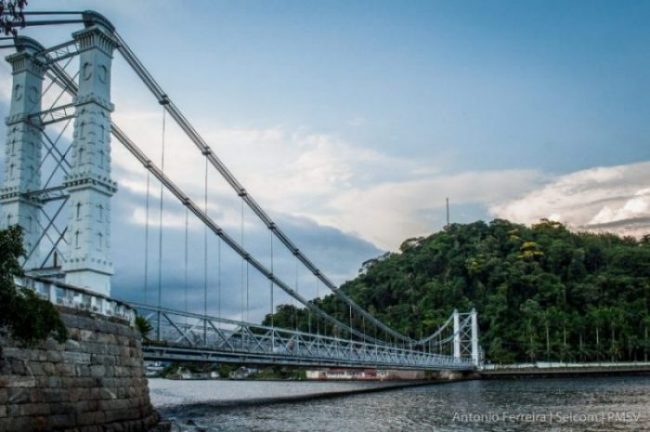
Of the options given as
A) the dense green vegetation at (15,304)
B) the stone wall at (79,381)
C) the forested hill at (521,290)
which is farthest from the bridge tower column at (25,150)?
the forested hill at (521,290)

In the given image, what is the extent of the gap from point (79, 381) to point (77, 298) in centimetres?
216

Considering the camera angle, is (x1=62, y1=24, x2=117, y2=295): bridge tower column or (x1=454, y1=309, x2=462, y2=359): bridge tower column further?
(x1=454, y1=309, x2=462, y2=359): bridge tower column

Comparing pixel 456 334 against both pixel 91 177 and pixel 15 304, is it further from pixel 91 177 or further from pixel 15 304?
pixel 15 304

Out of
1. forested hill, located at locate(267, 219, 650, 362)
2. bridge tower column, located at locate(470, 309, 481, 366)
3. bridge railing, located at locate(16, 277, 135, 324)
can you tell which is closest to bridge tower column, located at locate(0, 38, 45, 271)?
bridge railing, located at locate(16, 277, 135, 324)

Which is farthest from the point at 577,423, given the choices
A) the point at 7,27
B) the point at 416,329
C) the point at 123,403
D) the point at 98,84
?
the point at 416,329

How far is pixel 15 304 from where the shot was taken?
10250 millimetres

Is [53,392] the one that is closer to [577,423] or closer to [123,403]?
[123,403]

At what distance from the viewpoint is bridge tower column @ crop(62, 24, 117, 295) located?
18.5m

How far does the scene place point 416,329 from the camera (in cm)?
9031

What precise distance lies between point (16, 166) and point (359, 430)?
13.5m

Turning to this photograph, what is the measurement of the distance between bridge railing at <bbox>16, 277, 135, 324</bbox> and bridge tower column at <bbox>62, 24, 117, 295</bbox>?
37.2 inches

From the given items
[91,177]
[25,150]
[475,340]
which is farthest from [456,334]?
[91,177]

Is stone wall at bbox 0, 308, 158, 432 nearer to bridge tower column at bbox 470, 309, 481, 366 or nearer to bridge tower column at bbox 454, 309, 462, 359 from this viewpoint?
bridge tower column at bbox 470, 309, 481, 366

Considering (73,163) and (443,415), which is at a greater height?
(73,163)
